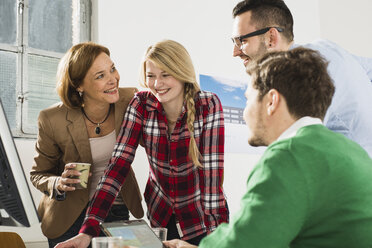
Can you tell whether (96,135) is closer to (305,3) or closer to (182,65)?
(182,65)

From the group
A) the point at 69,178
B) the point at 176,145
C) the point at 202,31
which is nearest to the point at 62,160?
the point at 69,178

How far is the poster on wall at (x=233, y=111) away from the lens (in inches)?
147

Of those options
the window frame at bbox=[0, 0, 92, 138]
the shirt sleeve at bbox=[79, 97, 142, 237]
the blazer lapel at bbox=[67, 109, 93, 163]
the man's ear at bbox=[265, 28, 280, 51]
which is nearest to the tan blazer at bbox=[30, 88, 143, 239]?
the blazer lapel at bbox=[67, 109, 93, 163]

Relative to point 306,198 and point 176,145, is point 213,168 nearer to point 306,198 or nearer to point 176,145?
point 176,145

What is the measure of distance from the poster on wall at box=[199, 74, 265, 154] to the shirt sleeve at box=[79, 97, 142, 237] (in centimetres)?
191

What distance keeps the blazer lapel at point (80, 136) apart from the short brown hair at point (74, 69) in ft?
0.26

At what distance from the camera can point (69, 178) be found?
1654mm

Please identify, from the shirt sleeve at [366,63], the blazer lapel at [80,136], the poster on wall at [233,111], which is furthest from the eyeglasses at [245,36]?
the poster on wall at [233,111]

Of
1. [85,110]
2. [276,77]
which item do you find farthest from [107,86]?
[276,77]

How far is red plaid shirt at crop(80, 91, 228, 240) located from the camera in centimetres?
171

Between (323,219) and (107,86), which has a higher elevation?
(107,86)

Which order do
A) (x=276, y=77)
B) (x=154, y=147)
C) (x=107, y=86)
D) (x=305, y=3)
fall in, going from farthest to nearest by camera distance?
1. (x=305, y=3)
2. (x=107, y=86)
3. (x=154, y=147)
4. (x=276, y=77)

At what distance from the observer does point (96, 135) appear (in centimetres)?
198

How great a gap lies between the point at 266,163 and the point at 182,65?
1104mm
